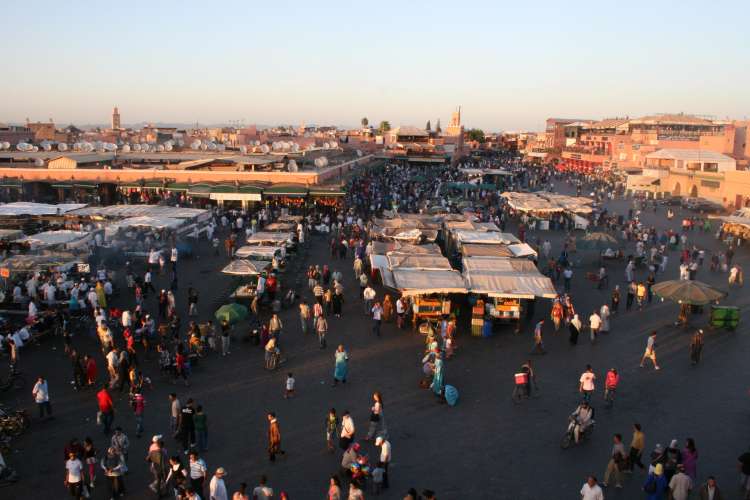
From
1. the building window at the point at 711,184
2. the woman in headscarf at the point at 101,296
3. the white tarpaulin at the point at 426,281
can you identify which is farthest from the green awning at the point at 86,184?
the building window at the point at 711,184

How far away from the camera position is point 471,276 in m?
14.7

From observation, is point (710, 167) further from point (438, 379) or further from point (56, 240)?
point (56, 240)

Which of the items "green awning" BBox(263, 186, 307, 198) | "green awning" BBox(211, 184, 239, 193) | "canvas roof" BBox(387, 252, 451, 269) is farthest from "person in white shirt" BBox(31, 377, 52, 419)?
"green awning" BBox(211, 184, 239, 193)

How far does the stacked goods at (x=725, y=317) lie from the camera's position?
14.1m

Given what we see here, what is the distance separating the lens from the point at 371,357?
1231cm

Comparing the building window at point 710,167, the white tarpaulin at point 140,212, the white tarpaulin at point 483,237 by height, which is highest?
the building window at point 710,167

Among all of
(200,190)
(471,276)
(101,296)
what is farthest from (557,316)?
(200,190)

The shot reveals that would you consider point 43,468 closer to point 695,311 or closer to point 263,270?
point 263,270

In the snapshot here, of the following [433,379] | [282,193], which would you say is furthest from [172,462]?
[282,193]

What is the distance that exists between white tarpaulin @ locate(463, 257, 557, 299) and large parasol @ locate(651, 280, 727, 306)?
2709 millimetres

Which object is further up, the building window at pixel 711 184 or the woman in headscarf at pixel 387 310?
the building window at pixel 711 184

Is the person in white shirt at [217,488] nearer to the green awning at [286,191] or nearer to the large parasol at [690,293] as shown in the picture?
the large parasol at [690,293]

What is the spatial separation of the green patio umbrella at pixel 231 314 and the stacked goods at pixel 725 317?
1118 centimetres

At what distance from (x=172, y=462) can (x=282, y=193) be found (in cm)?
2352
